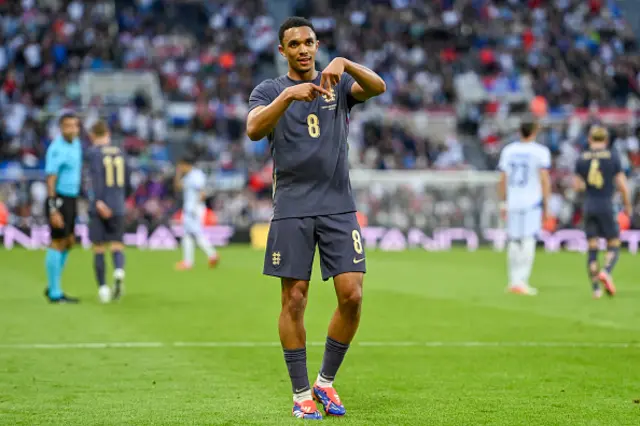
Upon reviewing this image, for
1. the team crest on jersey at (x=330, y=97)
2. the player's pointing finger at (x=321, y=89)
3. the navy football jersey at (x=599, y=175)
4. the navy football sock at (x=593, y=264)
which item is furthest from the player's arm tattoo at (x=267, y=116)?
the navy football jersey at (x=599, y=175)

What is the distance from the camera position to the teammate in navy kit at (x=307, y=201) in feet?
22.6

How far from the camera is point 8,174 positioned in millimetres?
31266

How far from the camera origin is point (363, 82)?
22.3ft

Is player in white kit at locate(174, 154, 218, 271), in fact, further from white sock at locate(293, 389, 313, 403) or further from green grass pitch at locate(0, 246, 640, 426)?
white sock at locate(293, 389, 313, 403)

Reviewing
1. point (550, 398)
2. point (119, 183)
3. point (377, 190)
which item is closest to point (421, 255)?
point (377, 190)

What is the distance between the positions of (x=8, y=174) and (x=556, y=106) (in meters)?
18.0

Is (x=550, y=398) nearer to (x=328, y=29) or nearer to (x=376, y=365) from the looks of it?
(x=376, y=365)

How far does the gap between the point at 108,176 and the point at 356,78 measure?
890 centimetres

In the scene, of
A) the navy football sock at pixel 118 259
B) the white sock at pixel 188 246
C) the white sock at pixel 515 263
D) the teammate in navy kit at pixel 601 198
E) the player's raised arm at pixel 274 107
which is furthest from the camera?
the white sock at pixel 188 246

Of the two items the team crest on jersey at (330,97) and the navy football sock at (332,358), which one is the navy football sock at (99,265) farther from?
the team crest on jersey at (330,97)

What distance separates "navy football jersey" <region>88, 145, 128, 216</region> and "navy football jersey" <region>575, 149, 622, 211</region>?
6.33 metres

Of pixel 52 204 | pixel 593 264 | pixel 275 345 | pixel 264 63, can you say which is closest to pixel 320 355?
pixel 275 345

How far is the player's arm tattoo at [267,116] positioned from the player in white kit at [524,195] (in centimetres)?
1014

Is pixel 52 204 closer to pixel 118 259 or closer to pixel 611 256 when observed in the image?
pixel 118 259
